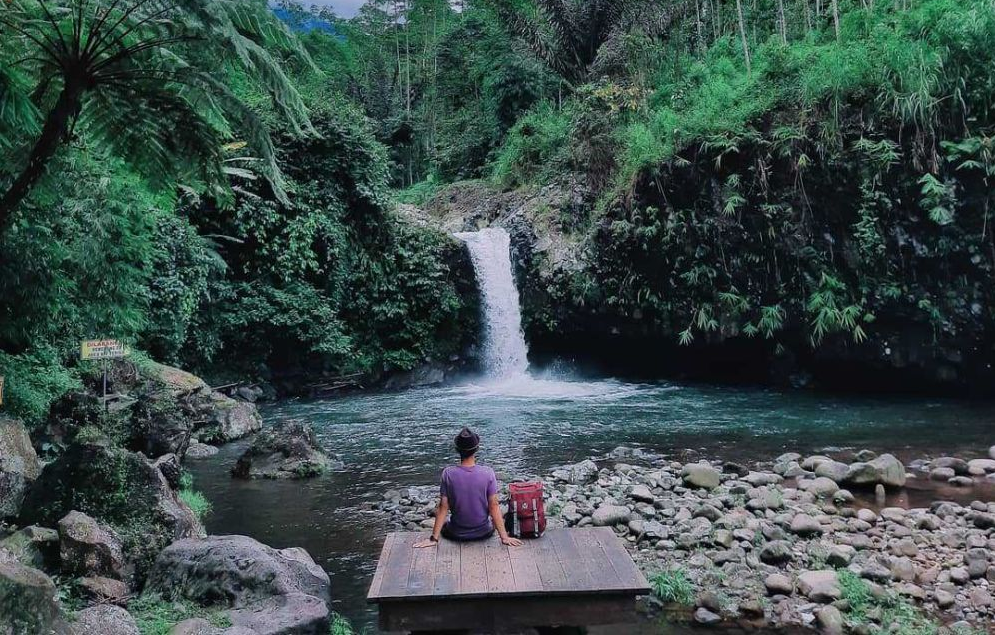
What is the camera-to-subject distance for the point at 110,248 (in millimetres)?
8117

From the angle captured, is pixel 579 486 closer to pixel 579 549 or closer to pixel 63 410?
pixel 579 549

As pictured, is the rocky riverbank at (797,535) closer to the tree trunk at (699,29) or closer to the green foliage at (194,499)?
the green foliage at (194,499)

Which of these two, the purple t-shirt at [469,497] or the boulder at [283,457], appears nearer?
the purple t-shirt at [469,497]

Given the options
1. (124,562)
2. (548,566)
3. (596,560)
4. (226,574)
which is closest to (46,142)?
(124,562)

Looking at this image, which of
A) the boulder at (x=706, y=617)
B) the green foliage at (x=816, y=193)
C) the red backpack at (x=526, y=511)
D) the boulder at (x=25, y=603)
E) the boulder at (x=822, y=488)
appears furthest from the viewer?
the green foliage at (x=816, y=193)

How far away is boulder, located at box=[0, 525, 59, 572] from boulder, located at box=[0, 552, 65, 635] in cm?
160

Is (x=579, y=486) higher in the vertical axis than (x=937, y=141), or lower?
lower

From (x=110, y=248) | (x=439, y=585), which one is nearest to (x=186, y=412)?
(x=110, y=248)

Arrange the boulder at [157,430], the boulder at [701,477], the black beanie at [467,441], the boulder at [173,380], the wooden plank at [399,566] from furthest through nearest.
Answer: the boulder at [173,380]
the boulder at [157,430]
the boulder at [701,477]
the black beanie at [467,441]
the wooden plank at [399,566]

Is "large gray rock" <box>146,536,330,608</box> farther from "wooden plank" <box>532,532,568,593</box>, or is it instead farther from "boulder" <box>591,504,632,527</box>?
"boulder" <box>591,504,632,527</box>

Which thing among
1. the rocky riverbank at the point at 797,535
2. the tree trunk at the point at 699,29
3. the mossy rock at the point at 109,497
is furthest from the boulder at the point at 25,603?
the tree trunk at the point at 699,29

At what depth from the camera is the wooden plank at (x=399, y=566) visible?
3.74 m

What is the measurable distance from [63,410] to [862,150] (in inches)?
588

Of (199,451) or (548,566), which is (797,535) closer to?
(548,566)
